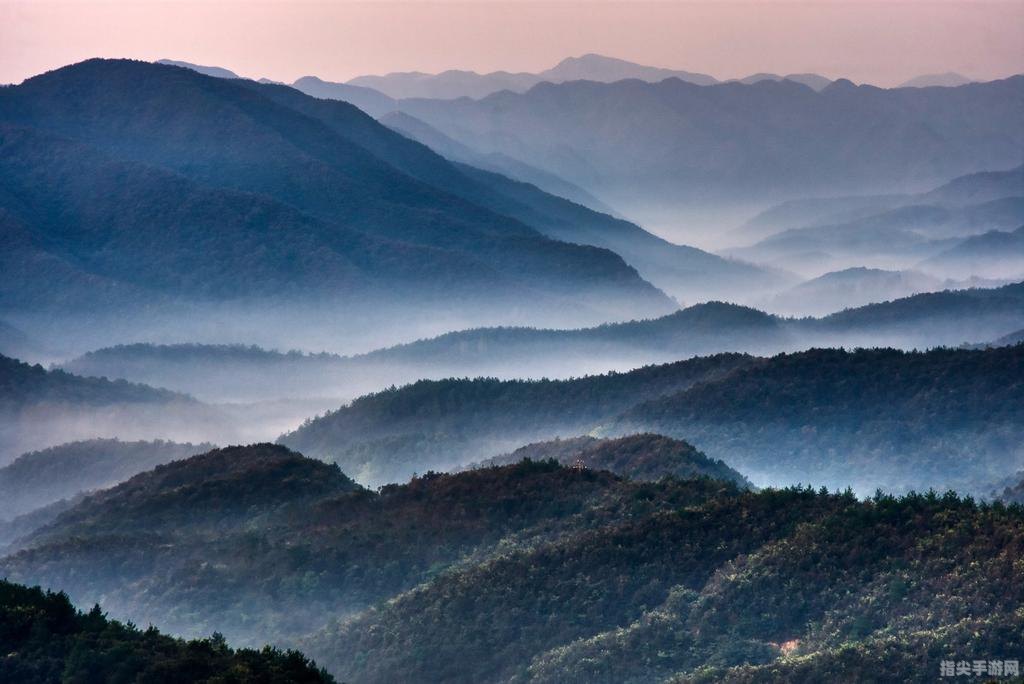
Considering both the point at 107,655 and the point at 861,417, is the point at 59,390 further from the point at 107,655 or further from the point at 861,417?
the point at 107,655

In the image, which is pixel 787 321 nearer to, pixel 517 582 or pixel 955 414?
pixel 955 414

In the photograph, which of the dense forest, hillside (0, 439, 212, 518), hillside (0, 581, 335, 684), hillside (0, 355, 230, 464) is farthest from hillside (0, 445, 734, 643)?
hillside (0, 355, 230, 464)

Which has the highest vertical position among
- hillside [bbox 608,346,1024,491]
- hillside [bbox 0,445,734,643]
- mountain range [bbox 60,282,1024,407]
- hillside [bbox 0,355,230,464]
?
mountain range [bbox 60,282,1024,407]

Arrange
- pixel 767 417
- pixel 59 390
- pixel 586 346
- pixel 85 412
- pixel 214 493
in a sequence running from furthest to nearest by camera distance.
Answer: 1. pixel 586 346
2. pixel 59 390
3. pixel 85 412
4. pixel 767 417
5. pixel 214 493

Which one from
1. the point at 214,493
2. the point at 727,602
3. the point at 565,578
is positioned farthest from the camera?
the point at 214,493

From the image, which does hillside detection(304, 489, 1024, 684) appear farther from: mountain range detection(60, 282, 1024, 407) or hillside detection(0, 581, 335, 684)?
mountain range detection(60, 282, 1024, 407)

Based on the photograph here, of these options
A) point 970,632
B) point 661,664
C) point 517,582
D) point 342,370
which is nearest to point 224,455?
point 517,582

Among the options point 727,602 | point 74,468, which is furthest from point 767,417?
point 74,468
